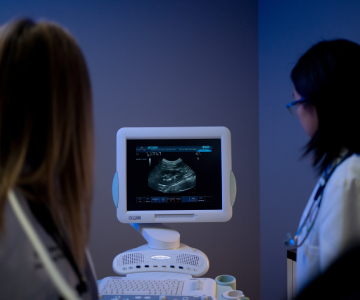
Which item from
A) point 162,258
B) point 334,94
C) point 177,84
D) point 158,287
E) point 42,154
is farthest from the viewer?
point 177,84

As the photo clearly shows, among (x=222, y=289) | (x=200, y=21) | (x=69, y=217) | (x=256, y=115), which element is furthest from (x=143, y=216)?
(x=200, y=21)

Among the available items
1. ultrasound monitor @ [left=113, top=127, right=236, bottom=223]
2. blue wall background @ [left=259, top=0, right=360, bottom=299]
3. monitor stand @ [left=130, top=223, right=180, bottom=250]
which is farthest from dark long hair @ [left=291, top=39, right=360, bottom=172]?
blue wall background @ [left=259, top=0, right=360, bottom=299]

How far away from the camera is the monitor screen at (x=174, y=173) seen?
4.56 ft

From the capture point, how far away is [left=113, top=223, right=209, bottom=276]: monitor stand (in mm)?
1279

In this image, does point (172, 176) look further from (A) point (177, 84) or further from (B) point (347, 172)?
(A) point (177, 84)

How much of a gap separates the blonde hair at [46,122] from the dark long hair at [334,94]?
726 mm

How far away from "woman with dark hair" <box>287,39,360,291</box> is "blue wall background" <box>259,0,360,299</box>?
2.95 feet

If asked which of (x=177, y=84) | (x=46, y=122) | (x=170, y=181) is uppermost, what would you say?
(x=177, y=84)

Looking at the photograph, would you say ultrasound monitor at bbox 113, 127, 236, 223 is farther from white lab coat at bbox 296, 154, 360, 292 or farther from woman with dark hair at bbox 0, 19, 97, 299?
woman with dark hair at bbox 0, 19, 97, 299

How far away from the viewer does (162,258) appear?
1.33 meters

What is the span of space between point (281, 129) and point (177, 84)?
0.83 meters

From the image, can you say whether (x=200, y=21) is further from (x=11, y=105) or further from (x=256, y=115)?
(x=11, y=105)

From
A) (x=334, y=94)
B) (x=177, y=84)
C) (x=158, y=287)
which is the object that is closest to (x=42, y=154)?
(x=158, y=287)

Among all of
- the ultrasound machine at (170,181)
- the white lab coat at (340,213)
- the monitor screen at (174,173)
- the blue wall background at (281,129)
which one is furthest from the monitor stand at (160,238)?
the blue wall background at (281,129)
